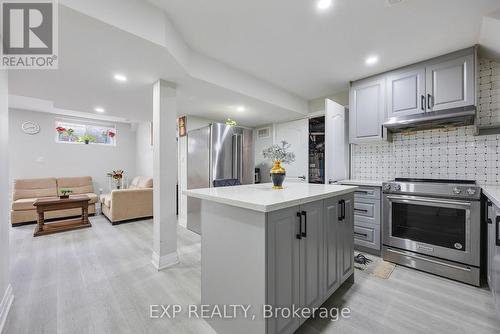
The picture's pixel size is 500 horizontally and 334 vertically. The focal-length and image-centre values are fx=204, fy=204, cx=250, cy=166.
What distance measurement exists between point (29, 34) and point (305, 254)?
2.73 meters

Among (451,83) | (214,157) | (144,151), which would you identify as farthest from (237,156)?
(144,151)

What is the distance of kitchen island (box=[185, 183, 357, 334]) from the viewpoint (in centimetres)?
117

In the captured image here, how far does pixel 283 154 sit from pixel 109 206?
4.21m

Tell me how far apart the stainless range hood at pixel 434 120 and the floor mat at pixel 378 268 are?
1741 millimetres

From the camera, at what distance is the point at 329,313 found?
1656mm

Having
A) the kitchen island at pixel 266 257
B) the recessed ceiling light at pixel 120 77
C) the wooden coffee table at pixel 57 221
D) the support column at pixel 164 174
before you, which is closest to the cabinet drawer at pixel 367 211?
the kitchen island at pixel 266 257

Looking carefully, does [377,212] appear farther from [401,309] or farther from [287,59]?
[287,59]

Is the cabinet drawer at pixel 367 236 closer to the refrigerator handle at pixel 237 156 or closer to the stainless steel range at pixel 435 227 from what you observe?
the stainless steel range at pixel 435 227

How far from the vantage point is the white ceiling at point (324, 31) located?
5.57 ft

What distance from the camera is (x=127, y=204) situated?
14.2 feet

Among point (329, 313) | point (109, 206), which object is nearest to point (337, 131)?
point (329, 313)

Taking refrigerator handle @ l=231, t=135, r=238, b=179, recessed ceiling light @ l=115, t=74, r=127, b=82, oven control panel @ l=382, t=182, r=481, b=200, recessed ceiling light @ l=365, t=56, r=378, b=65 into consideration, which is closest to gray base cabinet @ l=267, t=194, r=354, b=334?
oven control panel @ l=382, t=182, r=481, b=200

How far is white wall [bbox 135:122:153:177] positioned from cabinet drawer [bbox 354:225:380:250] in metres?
5.13

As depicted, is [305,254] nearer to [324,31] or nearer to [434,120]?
[324,31]
